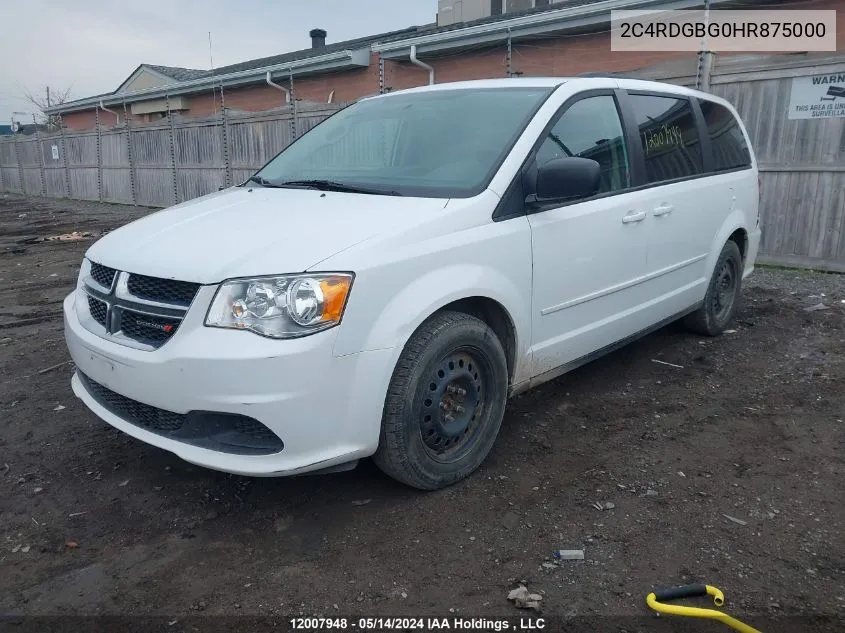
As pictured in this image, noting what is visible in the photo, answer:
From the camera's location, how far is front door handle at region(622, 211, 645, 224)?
157 inches

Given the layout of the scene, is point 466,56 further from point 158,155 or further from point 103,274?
point 103,274

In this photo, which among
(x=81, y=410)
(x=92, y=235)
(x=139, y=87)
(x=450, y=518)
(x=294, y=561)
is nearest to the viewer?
(x=294, y=561)

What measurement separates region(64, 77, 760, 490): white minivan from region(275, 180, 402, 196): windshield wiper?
12mm

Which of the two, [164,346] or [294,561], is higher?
[164,346]

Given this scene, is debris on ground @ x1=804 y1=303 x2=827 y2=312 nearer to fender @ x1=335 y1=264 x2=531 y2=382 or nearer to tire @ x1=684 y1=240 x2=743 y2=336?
tire @ x1=684 y1=240 x2=743 y2=336

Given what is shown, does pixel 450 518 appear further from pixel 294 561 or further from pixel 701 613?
pixel 701 613

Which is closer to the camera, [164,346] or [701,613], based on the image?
[701,613]

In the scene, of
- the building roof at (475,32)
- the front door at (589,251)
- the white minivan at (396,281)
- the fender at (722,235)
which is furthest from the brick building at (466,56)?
the white minivan at (396,281)

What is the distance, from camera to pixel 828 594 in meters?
2.47

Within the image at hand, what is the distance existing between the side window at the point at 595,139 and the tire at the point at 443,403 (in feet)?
3.54

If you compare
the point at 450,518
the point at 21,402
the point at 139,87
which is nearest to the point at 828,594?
the point at 450,518

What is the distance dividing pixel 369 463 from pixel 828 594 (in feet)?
6.61

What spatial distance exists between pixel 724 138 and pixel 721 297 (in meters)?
1.26

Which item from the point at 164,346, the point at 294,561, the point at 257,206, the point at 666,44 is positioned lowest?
the point at 294,561
